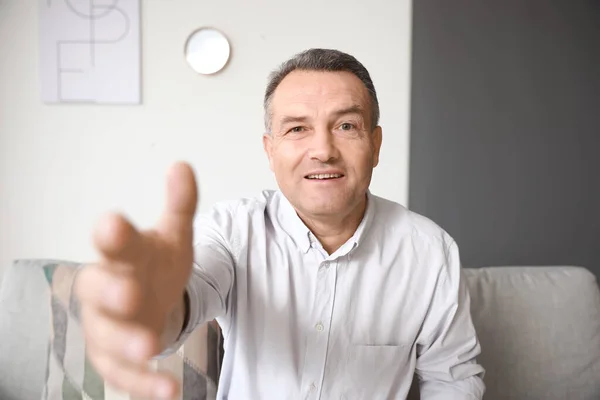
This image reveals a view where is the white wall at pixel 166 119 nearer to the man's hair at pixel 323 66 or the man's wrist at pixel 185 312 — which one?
the man's hair at pixel 323 66

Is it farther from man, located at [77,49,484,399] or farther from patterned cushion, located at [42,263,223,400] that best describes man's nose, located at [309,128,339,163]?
patterned cushion, located at [42,263,223,400]

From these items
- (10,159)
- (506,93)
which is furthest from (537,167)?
(10,159)

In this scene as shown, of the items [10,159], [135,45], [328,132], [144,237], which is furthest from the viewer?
[10,159]

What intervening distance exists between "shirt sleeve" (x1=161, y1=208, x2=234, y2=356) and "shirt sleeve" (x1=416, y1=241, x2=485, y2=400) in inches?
20.7

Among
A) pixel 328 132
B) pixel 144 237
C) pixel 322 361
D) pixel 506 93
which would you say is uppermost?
pixel 506 93

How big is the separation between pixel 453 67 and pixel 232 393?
1.47m

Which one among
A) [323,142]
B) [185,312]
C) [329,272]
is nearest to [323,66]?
[323,142]

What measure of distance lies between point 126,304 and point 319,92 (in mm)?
739

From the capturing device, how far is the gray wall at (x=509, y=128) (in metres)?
1.81

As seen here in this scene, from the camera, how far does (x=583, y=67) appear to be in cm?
183

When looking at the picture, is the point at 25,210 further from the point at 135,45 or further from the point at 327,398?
the point at 327,398

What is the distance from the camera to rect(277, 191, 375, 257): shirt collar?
110 cm

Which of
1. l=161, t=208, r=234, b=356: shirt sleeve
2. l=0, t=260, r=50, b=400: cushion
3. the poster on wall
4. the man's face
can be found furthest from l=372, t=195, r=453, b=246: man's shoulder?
the poster on wall

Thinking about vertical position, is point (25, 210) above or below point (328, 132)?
below
